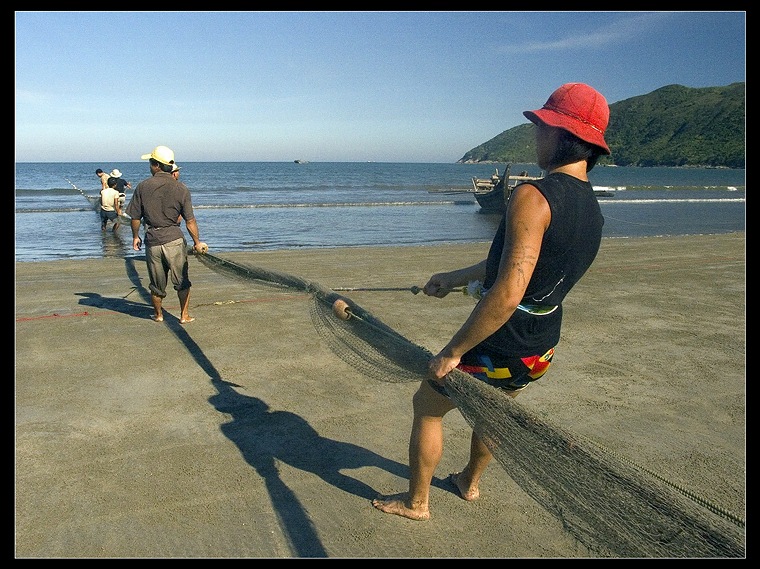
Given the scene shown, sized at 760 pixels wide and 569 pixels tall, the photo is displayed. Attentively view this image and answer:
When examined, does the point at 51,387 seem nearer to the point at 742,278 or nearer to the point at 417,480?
the point at 417,480

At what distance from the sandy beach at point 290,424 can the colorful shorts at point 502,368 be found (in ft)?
2.74

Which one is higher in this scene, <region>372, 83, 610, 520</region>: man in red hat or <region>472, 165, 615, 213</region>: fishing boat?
<region>472, 165, 615, 213</region>: fishing boat

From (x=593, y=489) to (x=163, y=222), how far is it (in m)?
5.48

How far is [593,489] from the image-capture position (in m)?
2.04

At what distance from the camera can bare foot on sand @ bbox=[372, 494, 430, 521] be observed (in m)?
2.99

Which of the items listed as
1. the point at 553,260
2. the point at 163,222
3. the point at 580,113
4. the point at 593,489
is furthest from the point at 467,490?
the point at 163,222

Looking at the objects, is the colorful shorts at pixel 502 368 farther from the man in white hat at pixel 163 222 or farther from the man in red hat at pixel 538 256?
the man in white hat at pixel 163 222

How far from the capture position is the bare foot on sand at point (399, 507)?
9.82 feet

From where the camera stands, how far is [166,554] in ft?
9.00

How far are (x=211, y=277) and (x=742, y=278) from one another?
7878 mm

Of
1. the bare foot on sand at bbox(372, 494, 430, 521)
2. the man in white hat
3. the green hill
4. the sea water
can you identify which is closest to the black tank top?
the bare foot on sand at bbox(372, 494, 430, 521)

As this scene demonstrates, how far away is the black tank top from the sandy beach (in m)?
1.04

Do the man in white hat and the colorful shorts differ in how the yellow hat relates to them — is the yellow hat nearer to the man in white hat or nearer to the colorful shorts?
the man in white hat
